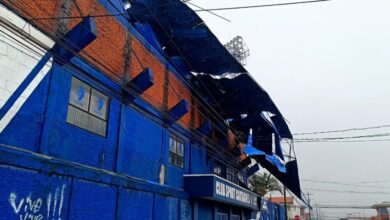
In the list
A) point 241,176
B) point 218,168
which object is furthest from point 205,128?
point 241,176

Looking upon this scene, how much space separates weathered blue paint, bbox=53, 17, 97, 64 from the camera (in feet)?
27.5

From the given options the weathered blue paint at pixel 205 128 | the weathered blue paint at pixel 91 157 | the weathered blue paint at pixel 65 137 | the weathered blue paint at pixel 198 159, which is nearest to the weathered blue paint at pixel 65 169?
the weathered blue paint at pixel 91 157

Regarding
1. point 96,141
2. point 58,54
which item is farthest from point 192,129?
point 58,54

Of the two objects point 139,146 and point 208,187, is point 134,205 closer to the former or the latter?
point 139,146

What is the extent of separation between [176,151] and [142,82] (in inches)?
171

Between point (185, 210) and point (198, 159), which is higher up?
point (198, 159)

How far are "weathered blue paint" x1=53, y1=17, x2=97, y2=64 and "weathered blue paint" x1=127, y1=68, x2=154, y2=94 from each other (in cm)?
279

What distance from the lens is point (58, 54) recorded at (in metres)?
8.30

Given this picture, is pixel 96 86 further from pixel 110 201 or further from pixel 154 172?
pixel 154 172

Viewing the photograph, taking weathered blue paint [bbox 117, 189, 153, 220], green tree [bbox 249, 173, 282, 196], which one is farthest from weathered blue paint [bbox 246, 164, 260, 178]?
weathered blue paint [bbox 117, 189, 153, 220]

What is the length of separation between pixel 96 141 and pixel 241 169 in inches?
635

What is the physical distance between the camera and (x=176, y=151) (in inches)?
582

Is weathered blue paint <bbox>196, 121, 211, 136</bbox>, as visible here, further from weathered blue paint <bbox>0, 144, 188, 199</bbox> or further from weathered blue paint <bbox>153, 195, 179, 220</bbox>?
weathered blue paint <bbox>0, 144, 188, 199</bbox>

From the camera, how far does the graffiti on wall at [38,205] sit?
663 centimetres
